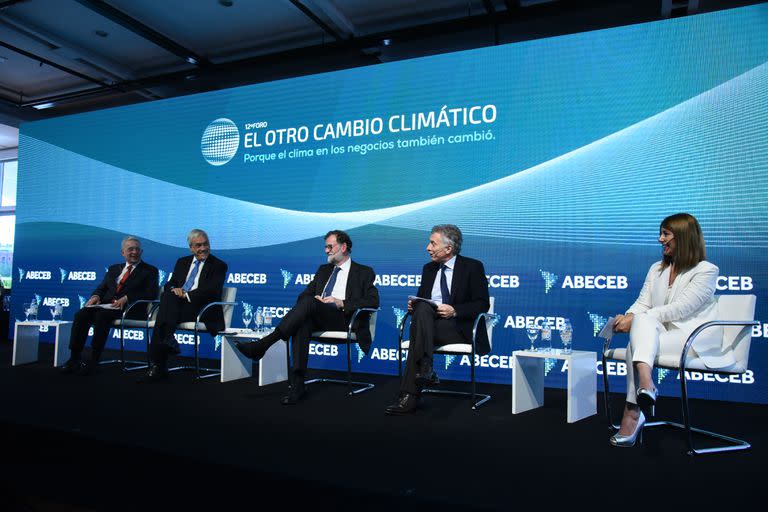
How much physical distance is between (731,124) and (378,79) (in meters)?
2.81

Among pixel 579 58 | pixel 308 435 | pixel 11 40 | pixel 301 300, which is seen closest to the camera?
pixel 308 435

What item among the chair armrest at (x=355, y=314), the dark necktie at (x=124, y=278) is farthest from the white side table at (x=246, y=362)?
the dark necktie at (x=124, y=278)

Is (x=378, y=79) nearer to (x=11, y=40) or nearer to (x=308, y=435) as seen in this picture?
(x=308, y=435)

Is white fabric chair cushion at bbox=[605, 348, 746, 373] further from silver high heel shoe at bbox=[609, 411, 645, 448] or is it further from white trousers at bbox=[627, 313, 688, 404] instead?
silver high heel shoe at bbox=[609, 411, 645, 448]

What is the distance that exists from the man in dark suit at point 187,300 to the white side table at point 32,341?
124 cm

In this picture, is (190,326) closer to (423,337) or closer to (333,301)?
(333,301)

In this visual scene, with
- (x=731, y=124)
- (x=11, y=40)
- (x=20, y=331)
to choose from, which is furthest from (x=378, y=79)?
(x=11, y=40)

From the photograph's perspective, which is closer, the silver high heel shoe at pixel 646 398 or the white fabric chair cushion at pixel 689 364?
the silver high heel shoe at pixel 646 398

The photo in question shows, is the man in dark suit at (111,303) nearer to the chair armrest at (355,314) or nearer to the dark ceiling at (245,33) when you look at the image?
the chair armrest at (355,314)

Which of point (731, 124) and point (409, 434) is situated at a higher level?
point (731, 124)

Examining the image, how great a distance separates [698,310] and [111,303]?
450cm

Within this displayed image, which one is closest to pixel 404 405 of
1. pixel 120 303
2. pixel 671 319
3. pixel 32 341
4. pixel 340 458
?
pixel 340 458

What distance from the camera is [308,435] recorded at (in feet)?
9.48

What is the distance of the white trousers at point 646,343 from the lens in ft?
8.92
